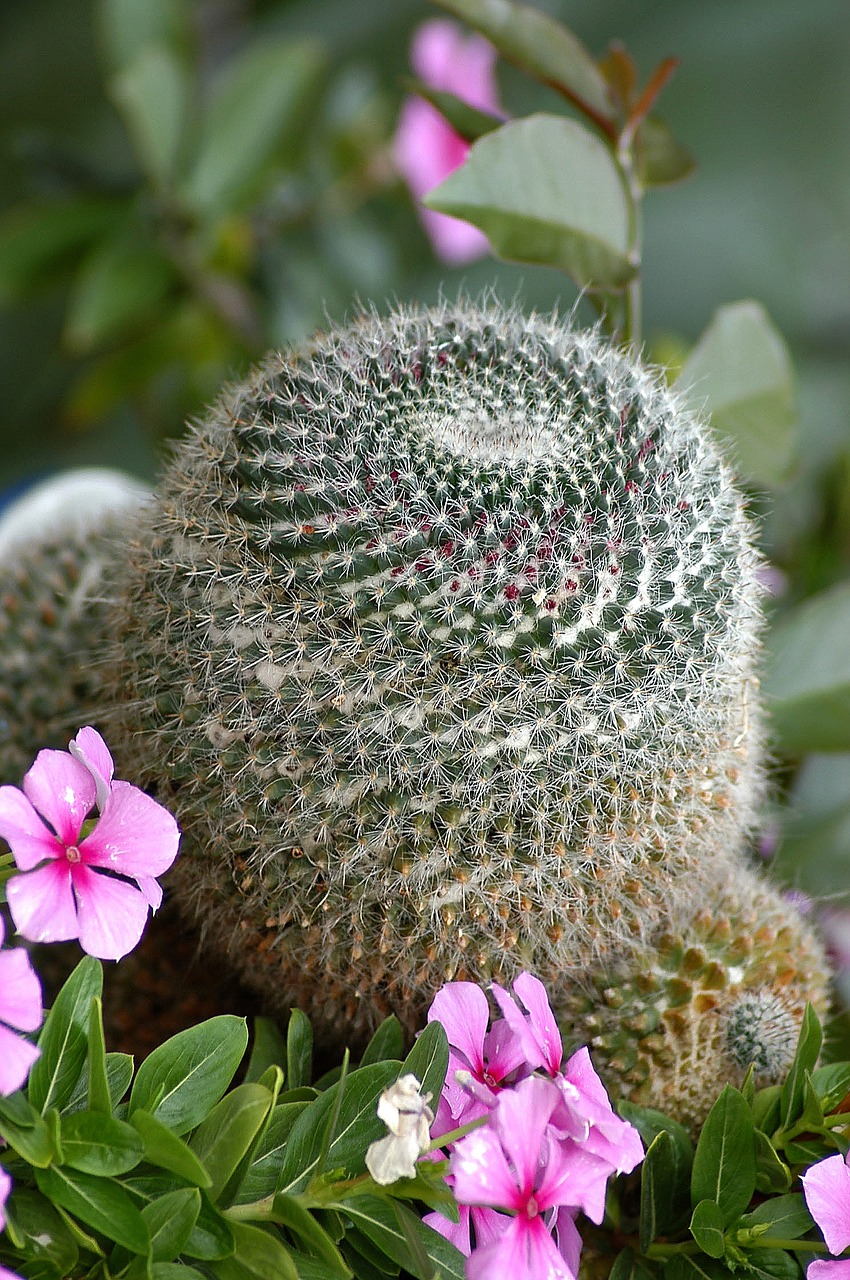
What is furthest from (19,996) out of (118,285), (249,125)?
(249,125)

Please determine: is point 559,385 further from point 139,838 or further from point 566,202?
point 139,838

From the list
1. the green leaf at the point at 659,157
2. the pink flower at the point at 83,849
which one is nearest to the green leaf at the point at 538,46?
the green leaf at the point at 659,157

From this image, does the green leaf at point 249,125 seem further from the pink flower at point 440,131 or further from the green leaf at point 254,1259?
the green leaf at point 254,1259

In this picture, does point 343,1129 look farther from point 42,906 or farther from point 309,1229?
point 42,906

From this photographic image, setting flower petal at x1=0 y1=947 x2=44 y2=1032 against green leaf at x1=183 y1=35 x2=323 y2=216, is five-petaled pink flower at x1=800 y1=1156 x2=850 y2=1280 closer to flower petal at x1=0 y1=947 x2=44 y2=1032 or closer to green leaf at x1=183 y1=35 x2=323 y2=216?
flower petal at x1=0 y1=947 x2=44 y2=1032

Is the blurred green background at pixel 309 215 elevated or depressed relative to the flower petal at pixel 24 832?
elevated

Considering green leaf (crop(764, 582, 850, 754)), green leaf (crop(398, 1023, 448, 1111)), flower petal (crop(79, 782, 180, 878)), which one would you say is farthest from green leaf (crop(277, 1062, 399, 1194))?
green leaf (crop(764, 582, 850, 754))
